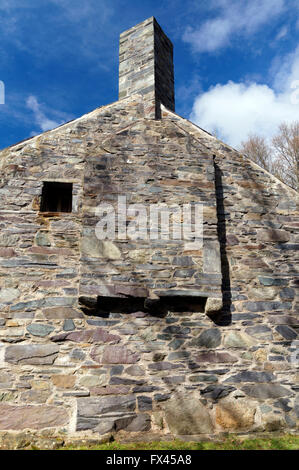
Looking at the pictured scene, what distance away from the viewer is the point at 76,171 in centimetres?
549

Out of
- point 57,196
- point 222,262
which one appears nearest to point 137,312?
point 222,262

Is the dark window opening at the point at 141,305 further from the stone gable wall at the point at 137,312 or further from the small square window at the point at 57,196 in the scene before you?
the small square window at the point at 57,196

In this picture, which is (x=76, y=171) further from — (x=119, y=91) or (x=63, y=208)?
(x=119, y=91)

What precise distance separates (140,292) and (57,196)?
2121 mm

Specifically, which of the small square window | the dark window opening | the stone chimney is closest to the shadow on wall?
the dark window opening

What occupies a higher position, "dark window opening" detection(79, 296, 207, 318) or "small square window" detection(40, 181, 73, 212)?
"small square window" detection(40, 181, 73, 212)

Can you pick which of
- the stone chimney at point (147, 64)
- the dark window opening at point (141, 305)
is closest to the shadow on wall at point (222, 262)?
the dark window opening at point (141, 305)

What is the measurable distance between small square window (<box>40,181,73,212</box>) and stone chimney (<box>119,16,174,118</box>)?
2217 mm

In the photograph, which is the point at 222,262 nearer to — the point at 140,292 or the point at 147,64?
the point at 140,292

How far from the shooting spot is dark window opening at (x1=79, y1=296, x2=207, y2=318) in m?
4.66

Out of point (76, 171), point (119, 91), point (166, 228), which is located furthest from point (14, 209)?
point (119, 91)

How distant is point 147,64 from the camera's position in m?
6.65

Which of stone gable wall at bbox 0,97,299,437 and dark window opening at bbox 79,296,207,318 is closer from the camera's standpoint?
stone gable wall at bbox 0,97,299,437

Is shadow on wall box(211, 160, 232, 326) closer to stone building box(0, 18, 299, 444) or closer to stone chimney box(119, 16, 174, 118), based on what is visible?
stone building box(0, 18, 299, 444)
